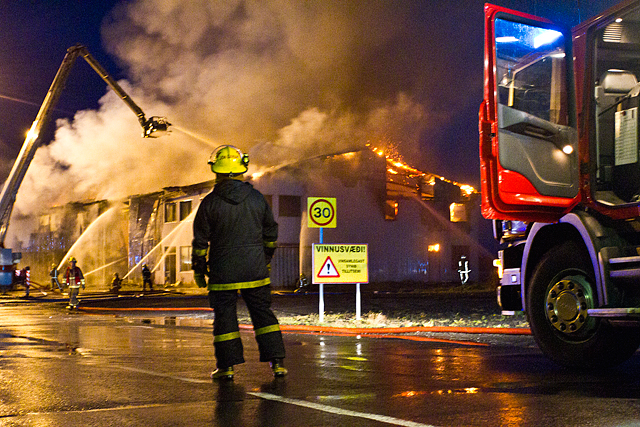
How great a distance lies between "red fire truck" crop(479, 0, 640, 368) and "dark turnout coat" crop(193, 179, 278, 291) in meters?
1.99

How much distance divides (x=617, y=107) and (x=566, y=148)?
531 mm

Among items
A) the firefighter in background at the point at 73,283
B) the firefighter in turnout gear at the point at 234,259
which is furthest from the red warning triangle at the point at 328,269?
the firefighter in background at the point at 73,283

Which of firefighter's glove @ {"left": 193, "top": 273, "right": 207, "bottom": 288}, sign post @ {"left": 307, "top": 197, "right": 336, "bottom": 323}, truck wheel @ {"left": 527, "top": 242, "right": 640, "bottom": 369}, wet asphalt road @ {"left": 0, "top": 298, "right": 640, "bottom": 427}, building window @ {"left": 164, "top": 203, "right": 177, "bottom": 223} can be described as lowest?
wet asphalt road @ {"left": 0, "top": 298, "right": 640, "bottom": 427}

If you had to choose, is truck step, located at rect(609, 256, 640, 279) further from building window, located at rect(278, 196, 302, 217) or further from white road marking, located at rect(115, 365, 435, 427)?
building window, located at rect(278, 196, 302, 217)

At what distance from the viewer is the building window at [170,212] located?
132 ft

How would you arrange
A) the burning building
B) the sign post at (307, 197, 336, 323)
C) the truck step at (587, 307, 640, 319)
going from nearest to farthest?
the truck step at (587, 307, 640, 319), the sign post at (307, 197, 336, 323), the burning building

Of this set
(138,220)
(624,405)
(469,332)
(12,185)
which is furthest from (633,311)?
(138,220)

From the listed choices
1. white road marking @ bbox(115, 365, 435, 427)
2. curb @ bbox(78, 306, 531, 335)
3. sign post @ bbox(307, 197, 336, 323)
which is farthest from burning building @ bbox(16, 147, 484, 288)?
white road marking @ bbox(115, 365, 435, 427)

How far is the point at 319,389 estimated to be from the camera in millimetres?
4656

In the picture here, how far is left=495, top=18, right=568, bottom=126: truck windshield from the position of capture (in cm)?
594

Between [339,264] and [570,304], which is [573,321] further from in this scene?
[339,264]

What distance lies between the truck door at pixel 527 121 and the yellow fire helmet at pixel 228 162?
6.68ft

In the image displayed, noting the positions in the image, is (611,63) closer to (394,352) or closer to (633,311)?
(633,311)

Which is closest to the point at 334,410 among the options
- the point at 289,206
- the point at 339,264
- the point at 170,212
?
the point at 339,264
